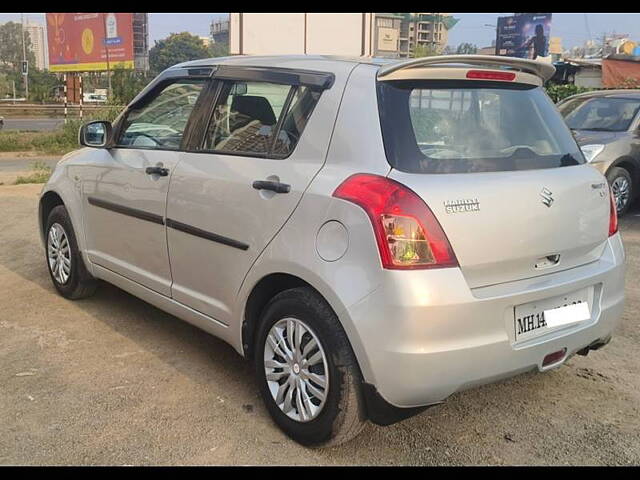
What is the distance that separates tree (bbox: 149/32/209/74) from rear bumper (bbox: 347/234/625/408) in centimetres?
9830

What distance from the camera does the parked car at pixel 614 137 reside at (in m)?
8.79

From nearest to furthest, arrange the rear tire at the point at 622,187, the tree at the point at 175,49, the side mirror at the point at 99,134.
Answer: the side mirror at the point at 99,134
the rear tire at the point at 622,187
the tree at the point at 175,49

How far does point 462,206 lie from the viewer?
109 inches

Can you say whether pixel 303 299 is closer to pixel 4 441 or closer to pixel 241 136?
pixel 241 136

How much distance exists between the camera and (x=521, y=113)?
3.37m

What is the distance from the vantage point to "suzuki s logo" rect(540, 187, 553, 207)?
9.86 ft

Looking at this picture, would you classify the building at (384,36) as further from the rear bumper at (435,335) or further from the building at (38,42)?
the building at (38,42)

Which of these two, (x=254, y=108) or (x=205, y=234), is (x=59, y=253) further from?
(x=254, y=108)

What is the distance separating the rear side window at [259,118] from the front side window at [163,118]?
0.94 feet

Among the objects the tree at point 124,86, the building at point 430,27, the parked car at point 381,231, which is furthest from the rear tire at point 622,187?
the building at point 430,27

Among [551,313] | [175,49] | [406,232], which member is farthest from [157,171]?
[175,49]

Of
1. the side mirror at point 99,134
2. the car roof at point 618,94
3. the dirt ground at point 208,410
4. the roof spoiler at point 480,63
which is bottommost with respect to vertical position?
the dirt ground at point 208,410

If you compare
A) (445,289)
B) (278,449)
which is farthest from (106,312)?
(445,289)

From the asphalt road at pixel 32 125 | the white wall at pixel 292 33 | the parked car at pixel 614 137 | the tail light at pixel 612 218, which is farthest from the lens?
the asphalt road at pixel 32 125
